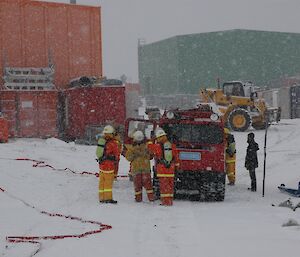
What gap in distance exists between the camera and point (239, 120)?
24594 mm

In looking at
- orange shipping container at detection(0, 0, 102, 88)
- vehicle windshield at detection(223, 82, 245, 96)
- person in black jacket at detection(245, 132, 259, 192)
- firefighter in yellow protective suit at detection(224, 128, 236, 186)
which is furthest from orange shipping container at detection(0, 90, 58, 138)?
person in black jacket at detection(245, 132, 259, 192)

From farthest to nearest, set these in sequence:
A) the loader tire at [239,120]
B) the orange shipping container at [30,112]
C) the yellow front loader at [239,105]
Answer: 1. the yellow front loader at [239,105]
2. the loader tire at [239,120]
3. the orange shipping container at [30,112]

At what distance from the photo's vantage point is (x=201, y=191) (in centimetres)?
1022

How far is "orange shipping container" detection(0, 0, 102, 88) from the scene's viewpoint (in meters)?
23.2

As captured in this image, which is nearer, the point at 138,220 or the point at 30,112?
the point at 138,220

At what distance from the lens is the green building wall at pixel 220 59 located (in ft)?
181

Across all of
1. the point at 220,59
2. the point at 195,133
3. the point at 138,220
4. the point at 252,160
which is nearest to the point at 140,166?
the point at 195,133

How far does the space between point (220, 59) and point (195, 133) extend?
46.5m

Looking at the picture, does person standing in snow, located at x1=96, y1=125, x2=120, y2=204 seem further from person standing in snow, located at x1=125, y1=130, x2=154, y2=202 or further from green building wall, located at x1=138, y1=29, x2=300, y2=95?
green building wall, located at x1=138, y1=29, x2=300, y2=95

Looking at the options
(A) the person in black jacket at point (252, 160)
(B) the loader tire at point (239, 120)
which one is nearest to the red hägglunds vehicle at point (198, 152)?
(A) the person in black jacket at point (252, 160)

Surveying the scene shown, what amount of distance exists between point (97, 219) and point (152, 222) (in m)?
0.94

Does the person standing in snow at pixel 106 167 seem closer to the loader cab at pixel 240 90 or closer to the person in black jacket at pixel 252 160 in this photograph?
the person in black jacket at pixel 252 160

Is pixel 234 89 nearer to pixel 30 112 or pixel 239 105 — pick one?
pixel 239 105

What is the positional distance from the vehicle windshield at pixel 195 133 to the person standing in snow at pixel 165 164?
2.53ft
